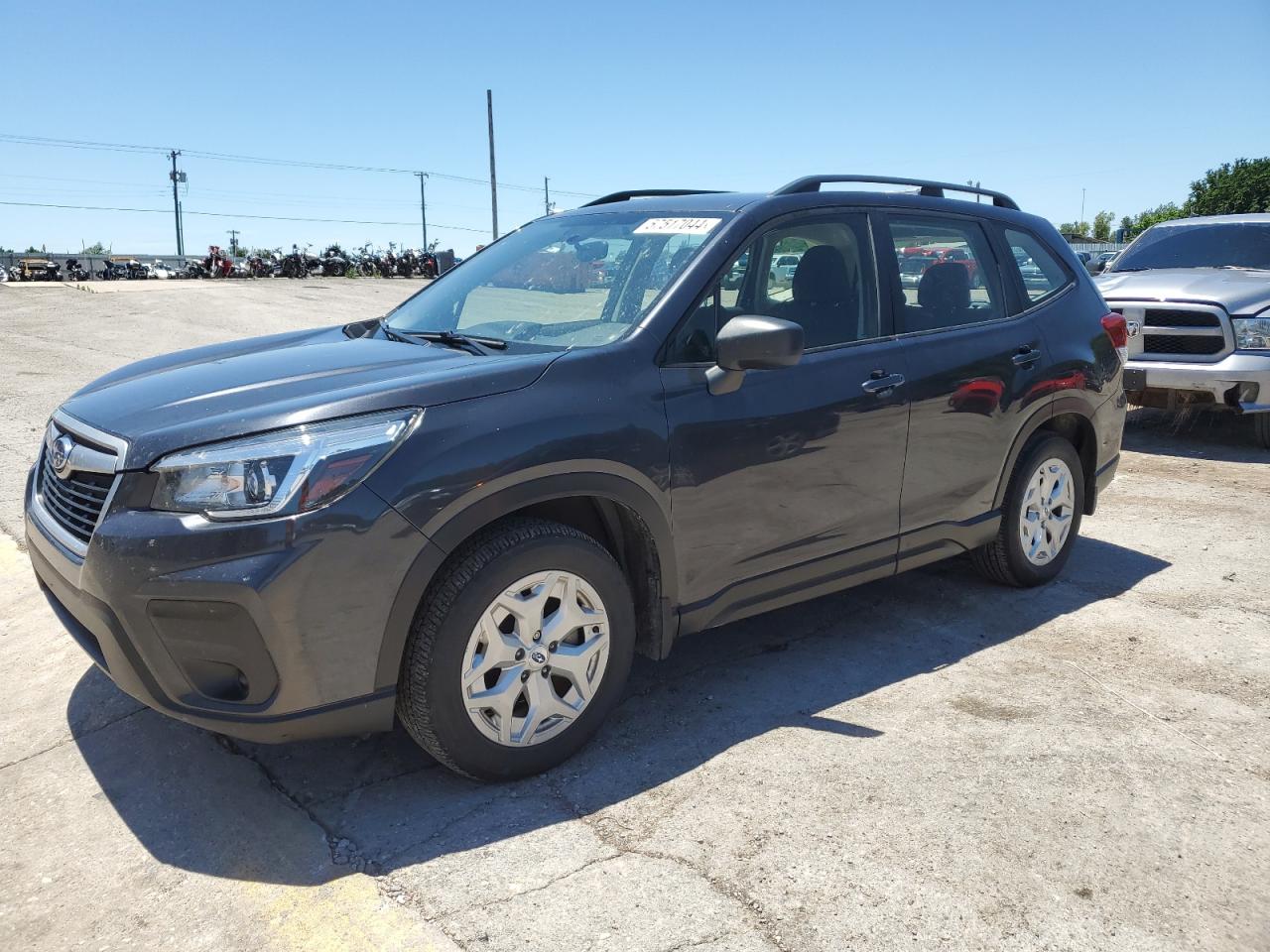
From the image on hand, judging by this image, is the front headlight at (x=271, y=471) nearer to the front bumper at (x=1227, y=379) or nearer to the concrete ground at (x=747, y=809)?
the concrete ground at (x=747, y=809)

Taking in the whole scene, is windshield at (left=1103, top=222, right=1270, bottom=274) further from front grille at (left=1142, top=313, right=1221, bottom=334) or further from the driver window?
the driver window

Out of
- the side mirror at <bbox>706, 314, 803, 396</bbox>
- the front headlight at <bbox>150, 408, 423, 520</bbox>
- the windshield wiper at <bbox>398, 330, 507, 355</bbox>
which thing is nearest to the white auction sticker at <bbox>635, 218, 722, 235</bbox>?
the side mirror at <bbox>706, 314, 803, 396</bbox>

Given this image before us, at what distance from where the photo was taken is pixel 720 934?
2455 mm

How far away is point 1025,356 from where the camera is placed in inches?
179

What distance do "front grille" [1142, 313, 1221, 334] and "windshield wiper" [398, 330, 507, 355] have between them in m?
6.81

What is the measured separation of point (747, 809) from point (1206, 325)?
6.98 m

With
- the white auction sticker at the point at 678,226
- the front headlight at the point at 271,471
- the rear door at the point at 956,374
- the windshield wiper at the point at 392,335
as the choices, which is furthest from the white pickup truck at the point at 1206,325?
the front headlight at the point at 271,471

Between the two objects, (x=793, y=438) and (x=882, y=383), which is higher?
(x=882, y=383)

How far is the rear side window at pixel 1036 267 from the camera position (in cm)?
477

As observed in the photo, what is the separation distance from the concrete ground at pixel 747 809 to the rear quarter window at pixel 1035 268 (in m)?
1.54

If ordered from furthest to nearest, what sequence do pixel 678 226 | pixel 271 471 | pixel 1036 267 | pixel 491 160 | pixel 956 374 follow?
pixel 491 160, pixel 1036 267, pixel 956 374, pixel 678 226, pixel 271 471

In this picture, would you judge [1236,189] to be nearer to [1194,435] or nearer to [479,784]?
[1194,435]

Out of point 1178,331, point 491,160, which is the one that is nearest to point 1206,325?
point 1178,331

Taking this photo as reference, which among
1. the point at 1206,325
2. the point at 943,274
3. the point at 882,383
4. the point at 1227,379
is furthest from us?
the point at 1206,325
